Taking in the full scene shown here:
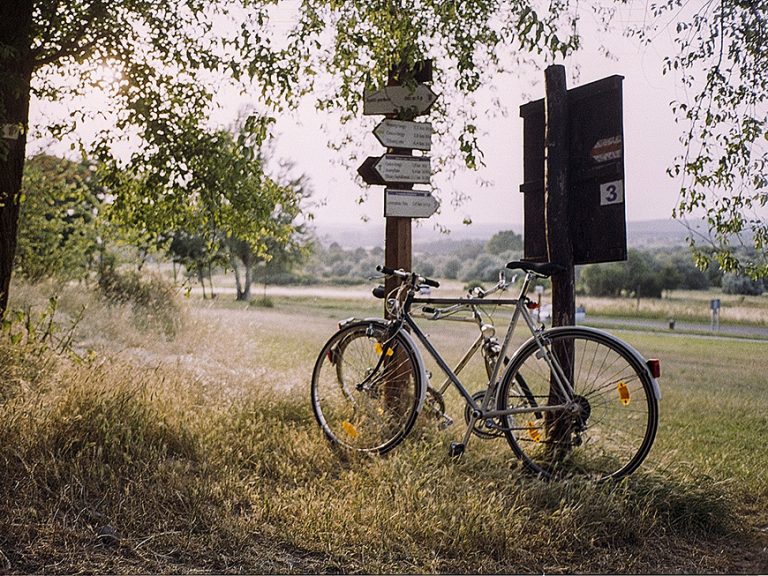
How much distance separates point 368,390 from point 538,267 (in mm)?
1432

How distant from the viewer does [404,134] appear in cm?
571

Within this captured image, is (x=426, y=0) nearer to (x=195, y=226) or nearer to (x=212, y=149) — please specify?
(x=212, y=149)

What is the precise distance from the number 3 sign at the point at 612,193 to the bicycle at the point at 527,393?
1.68ft

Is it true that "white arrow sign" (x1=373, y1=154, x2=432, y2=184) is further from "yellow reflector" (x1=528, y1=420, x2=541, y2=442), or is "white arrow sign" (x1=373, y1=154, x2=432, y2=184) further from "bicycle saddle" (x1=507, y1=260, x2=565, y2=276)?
"yellow reflector" (x1=528, y1=420, x2=541, y2=442)

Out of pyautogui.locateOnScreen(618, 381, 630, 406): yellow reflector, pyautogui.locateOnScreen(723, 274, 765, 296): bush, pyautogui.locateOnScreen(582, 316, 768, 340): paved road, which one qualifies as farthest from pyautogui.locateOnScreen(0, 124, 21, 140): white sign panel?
pyautogui.locateOnScreen(723, 274, 765, 296): bush

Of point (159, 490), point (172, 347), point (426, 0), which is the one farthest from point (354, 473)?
point (172, 347)

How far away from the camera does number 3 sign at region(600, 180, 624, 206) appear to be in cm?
467

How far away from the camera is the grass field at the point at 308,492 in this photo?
3682mm

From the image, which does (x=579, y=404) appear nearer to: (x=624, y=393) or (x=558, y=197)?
(x=624, y=393)

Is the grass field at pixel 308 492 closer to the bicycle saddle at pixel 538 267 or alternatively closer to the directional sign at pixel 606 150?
the bicycle saddle at pixel 538 267

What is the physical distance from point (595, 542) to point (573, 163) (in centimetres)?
233

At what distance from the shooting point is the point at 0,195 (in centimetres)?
635

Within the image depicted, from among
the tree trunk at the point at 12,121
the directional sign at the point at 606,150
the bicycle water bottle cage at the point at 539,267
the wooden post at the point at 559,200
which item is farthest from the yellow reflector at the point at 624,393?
the tree trunk at the point at 12,121

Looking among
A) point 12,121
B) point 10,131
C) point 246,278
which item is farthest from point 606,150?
point 246,278
